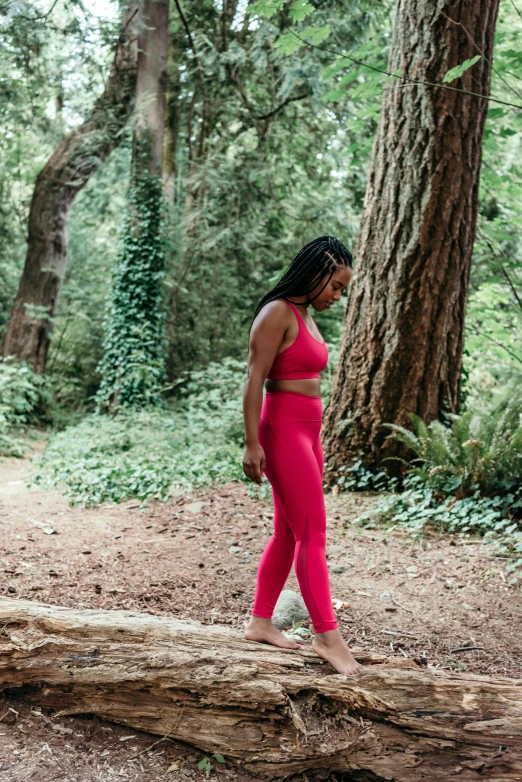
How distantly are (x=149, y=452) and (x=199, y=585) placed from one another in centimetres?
468

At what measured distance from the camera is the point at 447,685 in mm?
2934

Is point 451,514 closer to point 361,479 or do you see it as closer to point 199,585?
point 361,479

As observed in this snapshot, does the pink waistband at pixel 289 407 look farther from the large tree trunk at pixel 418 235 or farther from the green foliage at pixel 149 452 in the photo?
the green foliage at pixel 149 452

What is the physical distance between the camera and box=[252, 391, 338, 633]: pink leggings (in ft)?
10.4

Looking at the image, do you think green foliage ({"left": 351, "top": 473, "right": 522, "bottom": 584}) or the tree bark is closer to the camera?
green foliage ({"left": 351, "top": 473, "right": 522, "bottom": 584})

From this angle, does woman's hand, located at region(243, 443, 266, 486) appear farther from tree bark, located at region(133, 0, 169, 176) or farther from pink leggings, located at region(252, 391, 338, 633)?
tree bark, located at region(133, 0, 169, 176)

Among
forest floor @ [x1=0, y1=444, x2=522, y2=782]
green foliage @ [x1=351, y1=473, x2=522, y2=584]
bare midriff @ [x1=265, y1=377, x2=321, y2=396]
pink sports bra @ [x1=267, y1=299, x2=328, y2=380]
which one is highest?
pink sports bra @ [x1=267, y1=299, x2=328, y2=380]

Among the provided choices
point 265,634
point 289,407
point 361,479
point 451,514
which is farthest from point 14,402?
point 289,407

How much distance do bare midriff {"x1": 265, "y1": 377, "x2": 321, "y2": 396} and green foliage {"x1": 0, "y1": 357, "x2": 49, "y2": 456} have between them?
9536mm

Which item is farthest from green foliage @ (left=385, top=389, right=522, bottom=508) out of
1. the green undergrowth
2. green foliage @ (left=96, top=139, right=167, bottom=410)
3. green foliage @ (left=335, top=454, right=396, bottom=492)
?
green foliage @ (left=96, top=139, right=167, bottom=410)

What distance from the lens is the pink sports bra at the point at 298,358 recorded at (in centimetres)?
322

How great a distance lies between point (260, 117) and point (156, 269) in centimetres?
385

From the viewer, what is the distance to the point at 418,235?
22.1 ft

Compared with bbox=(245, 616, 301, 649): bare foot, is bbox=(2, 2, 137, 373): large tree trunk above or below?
above
